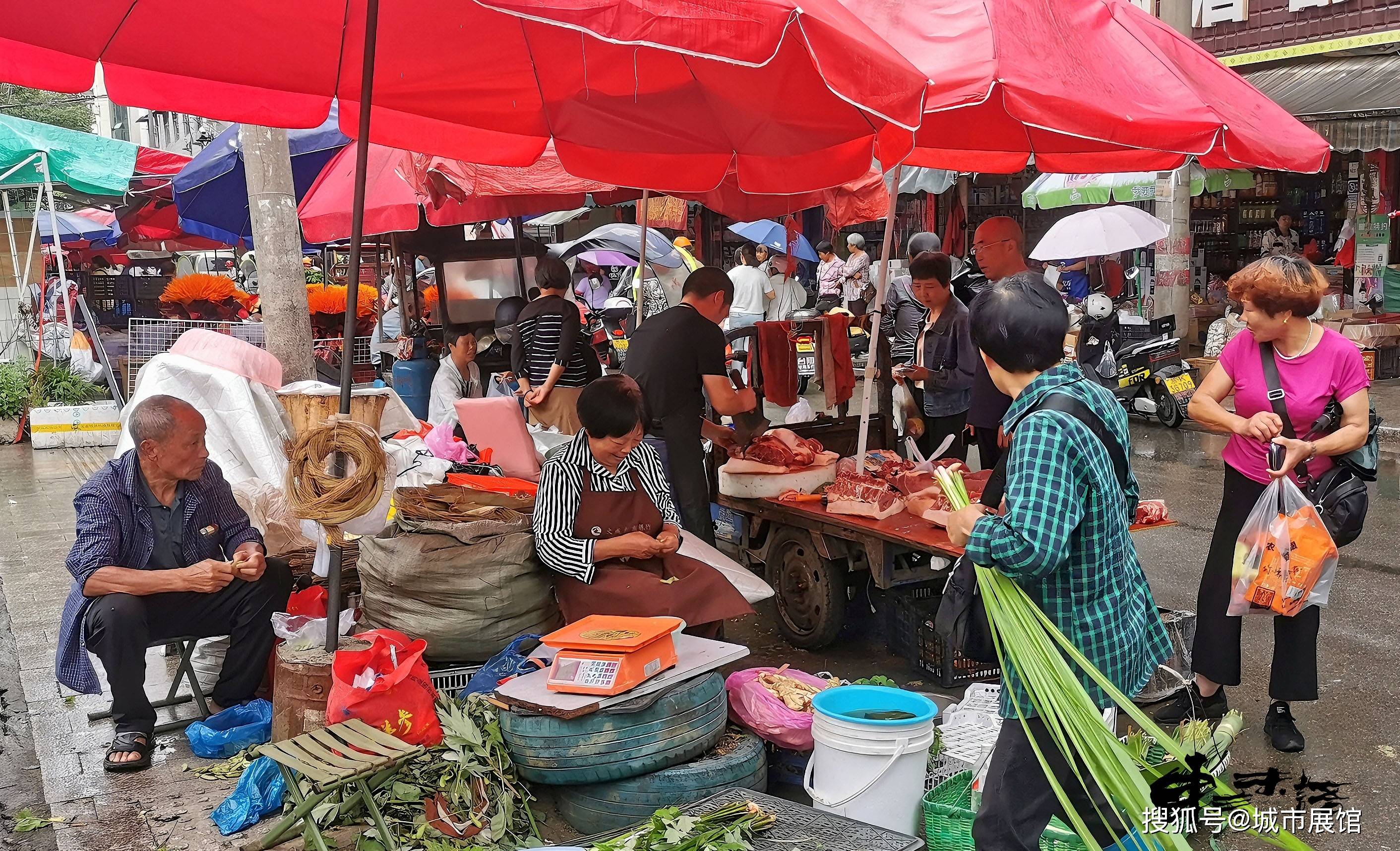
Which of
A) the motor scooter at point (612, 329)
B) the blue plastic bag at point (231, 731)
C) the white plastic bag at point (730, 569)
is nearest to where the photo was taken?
the blue plastic bag at point (231, 731)

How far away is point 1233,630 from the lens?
4.61 meters

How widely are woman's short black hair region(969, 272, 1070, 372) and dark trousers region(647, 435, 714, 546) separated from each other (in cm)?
329

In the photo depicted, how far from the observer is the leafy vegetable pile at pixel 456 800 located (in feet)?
11.8

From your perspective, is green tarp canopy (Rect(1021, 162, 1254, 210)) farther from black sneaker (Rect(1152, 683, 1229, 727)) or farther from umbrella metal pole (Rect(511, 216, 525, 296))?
black sneaker (Rect(1152, 683, 1229, 727))

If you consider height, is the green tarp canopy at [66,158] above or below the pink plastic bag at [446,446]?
above

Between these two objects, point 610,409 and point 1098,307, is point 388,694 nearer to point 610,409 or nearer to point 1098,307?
point 610,409

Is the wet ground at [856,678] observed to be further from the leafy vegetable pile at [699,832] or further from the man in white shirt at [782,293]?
the man in white shirt at [782,293]

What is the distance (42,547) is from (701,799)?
22.3 ft

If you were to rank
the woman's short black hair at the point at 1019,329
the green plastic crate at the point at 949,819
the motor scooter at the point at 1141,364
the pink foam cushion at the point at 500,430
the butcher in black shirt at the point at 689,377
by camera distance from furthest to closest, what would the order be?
1. the motor scooter at the point at 1141,364
2. the pink foam cushion at the point at 500,430
3. the butcher in black shirt at the point at 689,377
4. the green plastic crate at the point at 949,819
5. the woman's short black hair at the point at 1019,329

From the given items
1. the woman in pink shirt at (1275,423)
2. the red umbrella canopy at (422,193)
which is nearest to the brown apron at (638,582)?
the woman in pink shirt at (1275,423)

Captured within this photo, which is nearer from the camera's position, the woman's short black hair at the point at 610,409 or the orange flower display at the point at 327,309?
the woman's short black hair at the point at 610,409

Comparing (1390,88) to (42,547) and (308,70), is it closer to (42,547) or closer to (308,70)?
(308,70)

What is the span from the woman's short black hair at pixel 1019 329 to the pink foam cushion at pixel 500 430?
18.2 ft

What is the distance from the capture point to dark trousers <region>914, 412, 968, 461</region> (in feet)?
23.5
